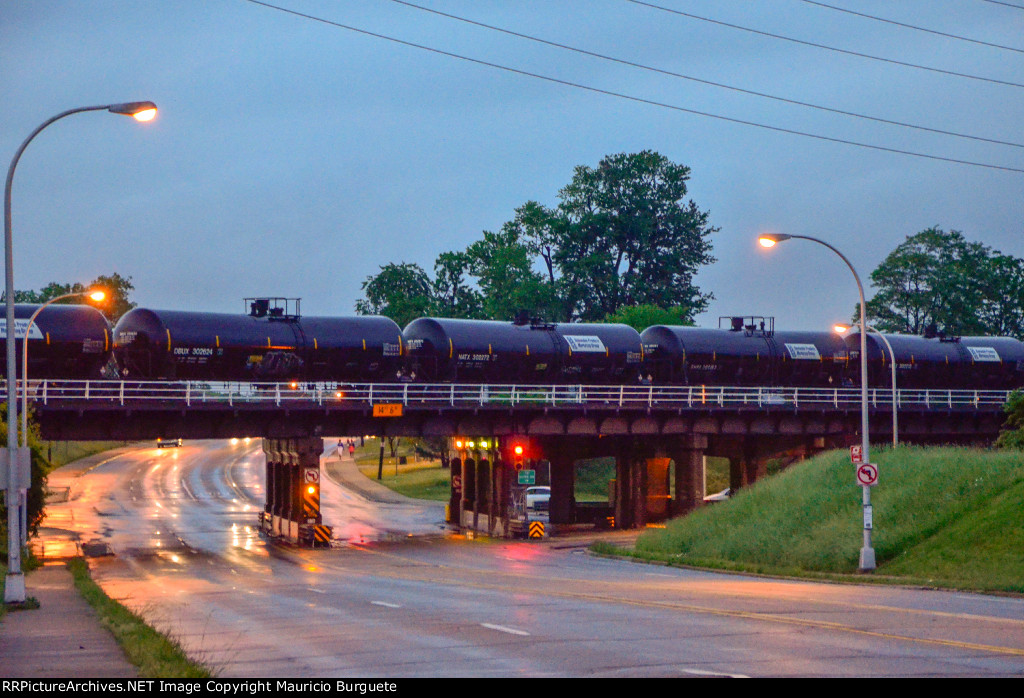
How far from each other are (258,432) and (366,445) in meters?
90.5

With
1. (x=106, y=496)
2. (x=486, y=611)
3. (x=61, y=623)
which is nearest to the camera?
(x=61, y=623)

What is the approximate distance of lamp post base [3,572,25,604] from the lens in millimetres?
22109

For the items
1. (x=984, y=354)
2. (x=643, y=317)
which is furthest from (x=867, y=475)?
(x=643, y=317)

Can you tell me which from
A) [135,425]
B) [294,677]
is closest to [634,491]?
[135,425]

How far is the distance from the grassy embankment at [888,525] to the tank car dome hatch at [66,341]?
22696 millimetres

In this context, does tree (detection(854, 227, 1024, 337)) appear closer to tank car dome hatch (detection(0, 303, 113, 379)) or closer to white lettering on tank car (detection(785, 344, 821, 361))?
white lettering on tank car (detection(785, 344, 821, 361))

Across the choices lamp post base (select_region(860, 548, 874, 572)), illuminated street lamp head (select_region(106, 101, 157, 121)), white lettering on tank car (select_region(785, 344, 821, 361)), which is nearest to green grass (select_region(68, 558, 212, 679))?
illuminated street lamp head (select_region(106, 101, 157, 121))

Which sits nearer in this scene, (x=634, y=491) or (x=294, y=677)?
(x=294, y=677)

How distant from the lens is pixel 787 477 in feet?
143

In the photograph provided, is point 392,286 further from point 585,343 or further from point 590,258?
point 585,343

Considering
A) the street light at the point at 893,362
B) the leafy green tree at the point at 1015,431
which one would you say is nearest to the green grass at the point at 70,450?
the street light at the point at 893,362

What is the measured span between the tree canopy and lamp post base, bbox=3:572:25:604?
8397 cm

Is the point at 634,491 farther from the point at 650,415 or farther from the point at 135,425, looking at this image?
the point at 135,425

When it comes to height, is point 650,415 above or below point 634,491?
above
